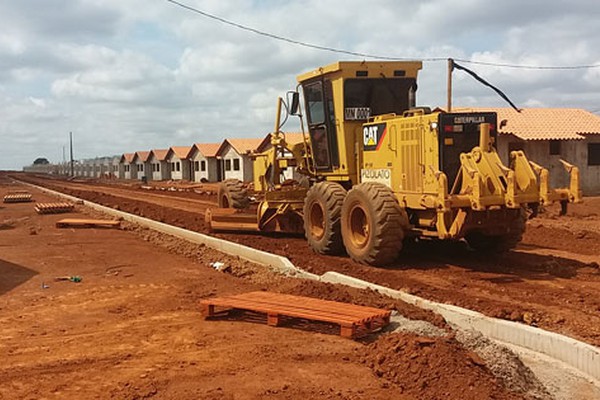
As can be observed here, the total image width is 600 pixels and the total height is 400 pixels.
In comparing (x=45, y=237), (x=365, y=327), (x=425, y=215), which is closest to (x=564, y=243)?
(x=425, y=215)

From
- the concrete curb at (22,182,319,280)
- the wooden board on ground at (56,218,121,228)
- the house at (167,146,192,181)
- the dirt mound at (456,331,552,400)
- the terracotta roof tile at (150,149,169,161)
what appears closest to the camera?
the dirt mound at (456,331,552,400)

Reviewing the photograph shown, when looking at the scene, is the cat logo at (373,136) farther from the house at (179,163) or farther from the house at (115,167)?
the house at (115,167)

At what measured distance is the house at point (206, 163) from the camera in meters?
56.9

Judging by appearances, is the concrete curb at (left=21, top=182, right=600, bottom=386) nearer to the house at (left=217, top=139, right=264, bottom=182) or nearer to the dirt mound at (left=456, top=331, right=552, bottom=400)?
the dirt mound at (left=456, top=331, right=552, bottom=400)

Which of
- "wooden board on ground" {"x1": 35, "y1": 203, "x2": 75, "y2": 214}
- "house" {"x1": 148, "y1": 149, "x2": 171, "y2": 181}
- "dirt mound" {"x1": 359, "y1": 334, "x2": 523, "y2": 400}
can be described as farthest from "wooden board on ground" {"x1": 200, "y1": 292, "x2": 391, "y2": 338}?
"house" {"x1": 148, "y1": 149, "x2": 171, "y2": 181}

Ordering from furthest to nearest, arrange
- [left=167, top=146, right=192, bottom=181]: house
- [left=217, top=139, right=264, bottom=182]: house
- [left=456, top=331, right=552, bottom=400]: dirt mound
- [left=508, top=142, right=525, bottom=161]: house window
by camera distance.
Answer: [left=167, top=146, right=192, bottom=181]: house → [left=217, top=139, right=264, bottom=182]: house → [left=508, top=142, right=525, bottom=161]: house window → [left=456, top=331, right=552, bottom=400]: dirt mound

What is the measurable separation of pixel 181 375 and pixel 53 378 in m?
1.10

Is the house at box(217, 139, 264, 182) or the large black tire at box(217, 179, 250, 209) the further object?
the house at box(217, 139, 264, 182)

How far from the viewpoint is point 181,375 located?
5.11 metres

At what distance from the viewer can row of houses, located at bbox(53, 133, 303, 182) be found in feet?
162

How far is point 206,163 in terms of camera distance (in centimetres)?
5744

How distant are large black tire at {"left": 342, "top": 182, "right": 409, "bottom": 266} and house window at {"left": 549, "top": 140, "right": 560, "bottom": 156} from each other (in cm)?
1906

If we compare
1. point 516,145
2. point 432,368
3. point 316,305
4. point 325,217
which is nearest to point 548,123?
point 516,145

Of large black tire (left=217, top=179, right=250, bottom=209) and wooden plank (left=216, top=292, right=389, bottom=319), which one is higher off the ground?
large black tire (left=217, top=179, right=250, bottom=209)
